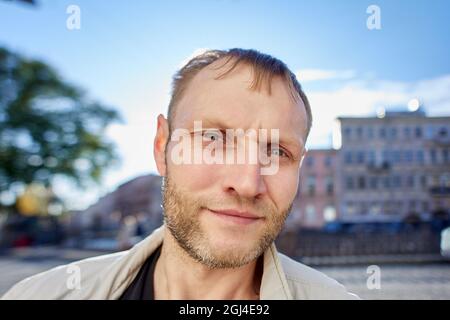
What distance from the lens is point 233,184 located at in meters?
0.71

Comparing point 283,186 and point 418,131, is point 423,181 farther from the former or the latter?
point 283,186

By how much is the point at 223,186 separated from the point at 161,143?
0.62 ft

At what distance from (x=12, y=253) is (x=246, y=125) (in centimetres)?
672

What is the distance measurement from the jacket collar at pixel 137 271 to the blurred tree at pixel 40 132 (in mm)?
1207

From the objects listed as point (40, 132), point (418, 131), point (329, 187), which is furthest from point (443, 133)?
point (40, 132)

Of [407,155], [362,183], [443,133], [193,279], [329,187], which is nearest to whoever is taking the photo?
[193,279]

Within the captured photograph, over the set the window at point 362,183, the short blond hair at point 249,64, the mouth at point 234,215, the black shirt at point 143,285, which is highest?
the short blond hair at point 249,64

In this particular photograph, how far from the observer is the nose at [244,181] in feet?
2.32

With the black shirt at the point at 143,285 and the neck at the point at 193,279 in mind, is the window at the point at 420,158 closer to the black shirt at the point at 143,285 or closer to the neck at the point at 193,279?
the neck at the point at 193,279

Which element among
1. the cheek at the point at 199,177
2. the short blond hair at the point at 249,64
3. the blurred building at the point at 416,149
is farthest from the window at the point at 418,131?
the cheek at the point at 199,177

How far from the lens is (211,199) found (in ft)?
2.33

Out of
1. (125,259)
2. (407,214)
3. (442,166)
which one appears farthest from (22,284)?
(407,214)

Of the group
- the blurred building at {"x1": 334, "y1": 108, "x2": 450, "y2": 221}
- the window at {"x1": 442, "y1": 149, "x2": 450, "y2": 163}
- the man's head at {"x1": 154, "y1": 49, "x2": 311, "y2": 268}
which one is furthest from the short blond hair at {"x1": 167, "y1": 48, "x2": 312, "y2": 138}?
the window at {"x1": 442, "y1": 149, "x2": 450, "y2": 163}

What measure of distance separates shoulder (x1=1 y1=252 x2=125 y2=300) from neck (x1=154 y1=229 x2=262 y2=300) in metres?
0.12
